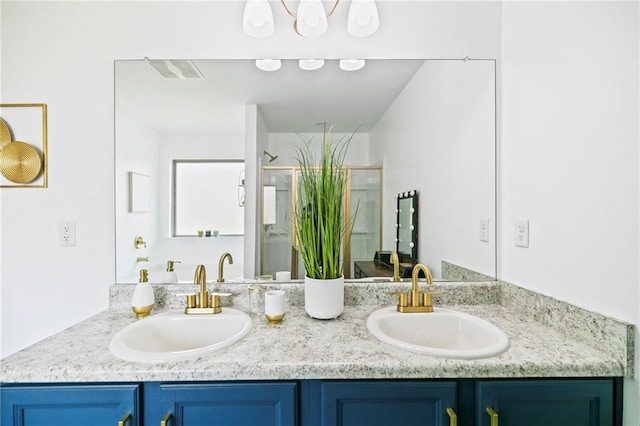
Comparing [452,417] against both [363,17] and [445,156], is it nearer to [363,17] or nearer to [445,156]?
[445,156]

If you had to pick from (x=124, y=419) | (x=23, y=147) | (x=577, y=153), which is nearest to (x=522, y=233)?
(x=577, y=153)

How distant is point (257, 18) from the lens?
4.26 feet

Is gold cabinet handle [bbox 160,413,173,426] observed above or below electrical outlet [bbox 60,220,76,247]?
below

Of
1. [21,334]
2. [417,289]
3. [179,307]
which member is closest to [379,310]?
[417,289]

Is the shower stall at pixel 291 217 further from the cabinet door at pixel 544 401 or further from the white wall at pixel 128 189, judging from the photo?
the cabinet door at pixel 544 401

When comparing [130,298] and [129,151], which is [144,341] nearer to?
[130,298]

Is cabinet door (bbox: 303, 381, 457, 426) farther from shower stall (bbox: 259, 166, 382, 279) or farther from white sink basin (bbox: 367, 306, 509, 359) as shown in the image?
shower stall (bbox: 259, 166, 382, 279)

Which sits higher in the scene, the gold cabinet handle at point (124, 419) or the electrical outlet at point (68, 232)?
the electrical outlet at point (68, 232)

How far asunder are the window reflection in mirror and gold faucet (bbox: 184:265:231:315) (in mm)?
248

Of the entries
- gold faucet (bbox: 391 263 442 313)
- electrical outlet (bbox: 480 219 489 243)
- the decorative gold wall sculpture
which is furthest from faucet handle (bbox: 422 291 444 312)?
the decorative gold wall sculpture

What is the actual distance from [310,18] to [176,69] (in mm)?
654

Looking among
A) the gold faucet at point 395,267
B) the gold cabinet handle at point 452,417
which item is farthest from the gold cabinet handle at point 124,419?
the gold faucet at point 395,267

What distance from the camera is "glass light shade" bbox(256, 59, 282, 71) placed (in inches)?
56.4

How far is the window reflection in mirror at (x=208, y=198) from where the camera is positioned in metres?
1.47
